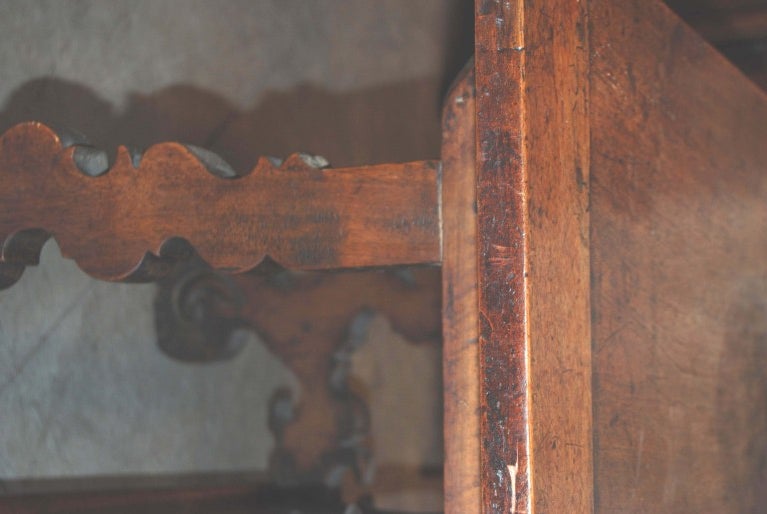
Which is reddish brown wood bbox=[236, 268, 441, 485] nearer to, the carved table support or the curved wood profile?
the carved table support

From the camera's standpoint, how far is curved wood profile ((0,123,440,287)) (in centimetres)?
83

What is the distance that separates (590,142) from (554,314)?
→ 152 millimetres

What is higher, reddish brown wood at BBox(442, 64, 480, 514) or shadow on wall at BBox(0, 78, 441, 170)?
shadow on wall at BBox(0, 78, 441, 170)

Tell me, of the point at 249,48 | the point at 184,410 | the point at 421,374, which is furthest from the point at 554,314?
the point at 421,374

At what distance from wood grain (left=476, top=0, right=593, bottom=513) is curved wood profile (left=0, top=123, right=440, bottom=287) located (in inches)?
3.9

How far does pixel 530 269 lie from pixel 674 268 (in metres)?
0.26

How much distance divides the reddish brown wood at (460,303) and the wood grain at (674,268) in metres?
0.10

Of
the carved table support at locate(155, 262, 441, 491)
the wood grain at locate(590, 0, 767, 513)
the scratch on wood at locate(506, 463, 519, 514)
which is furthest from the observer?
the carved table support at locate(155, 262, 441, 491)

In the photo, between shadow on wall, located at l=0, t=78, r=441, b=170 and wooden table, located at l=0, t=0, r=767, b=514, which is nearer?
wooden table, located at l=0, t=0, r=767, b=514

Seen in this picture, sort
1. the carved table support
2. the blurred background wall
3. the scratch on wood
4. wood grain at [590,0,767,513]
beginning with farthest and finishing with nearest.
Result: 1. the carved table support
2. the blurred background wall
3. wood grain at [590,0,767,513]
4. the scratch on wood

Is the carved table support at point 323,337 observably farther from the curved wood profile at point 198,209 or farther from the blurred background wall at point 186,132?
the curved wood profile at point 198,209

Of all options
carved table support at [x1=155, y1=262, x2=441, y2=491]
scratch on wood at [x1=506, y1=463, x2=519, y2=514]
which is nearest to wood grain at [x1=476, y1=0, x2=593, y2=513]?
scratch on wood at [x1=506, y1=463, x2=519, y2=514]

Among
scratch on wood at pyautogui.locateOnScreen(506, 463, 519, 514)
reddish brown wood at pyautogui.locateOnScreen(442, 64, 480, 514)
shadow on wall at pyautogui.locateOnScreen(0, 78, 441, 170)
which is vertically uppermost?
shadow on wall at pyautogui.locateOnScreen(0, 78, 441, 170)

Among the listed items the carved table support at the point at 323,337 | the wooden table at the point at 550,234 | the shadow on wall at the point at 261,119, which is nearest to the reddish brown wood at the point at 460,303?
the wooden table at the point at 550,234
